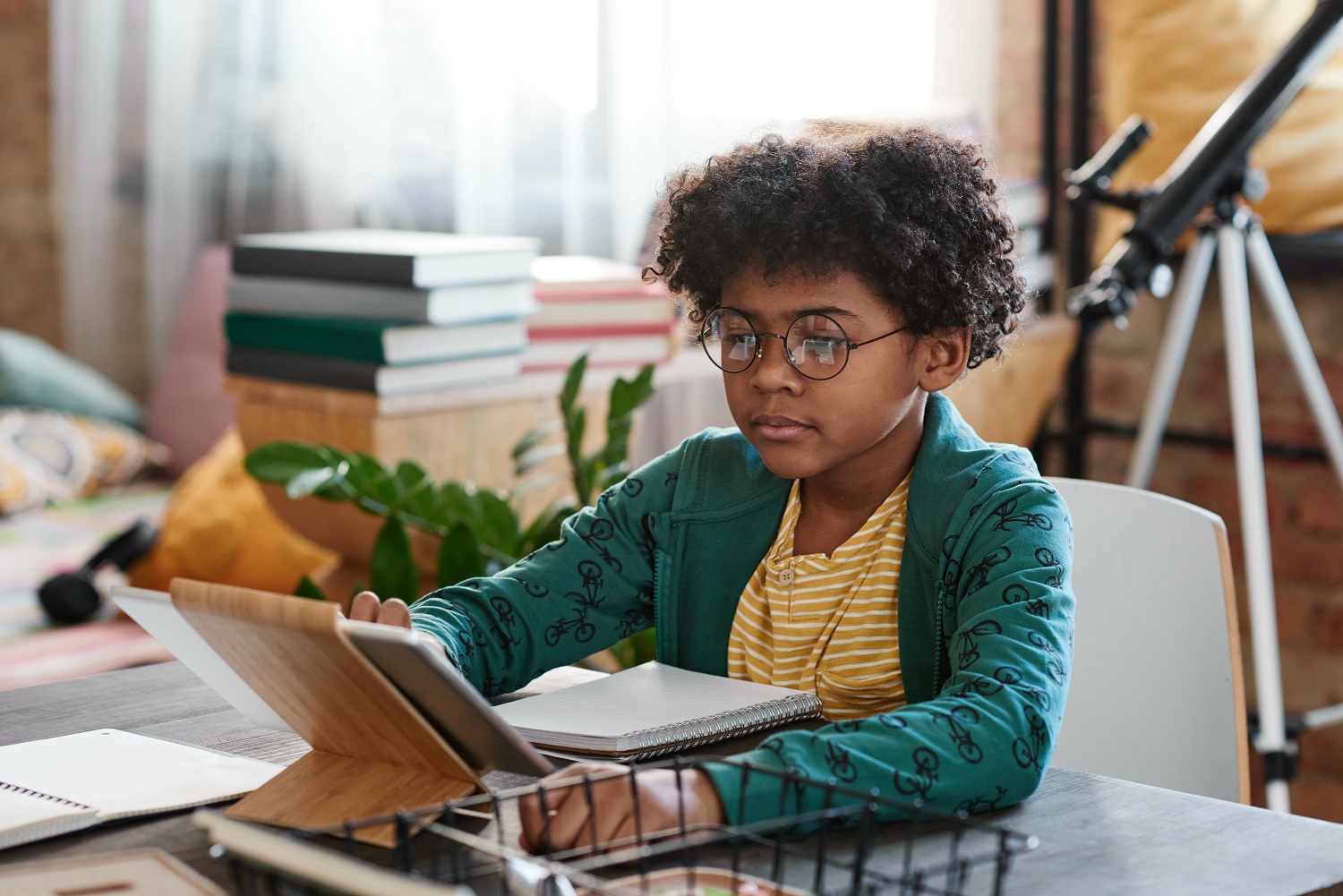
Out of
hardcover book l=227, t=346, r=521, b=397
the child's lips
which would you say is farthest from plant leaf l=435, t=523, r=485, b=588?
the child's lips

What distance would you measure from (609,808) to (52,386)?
2.85m

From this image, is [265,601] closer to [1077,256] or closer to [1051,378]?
[1051,378]

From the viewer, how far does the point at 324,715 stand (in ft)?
2.79

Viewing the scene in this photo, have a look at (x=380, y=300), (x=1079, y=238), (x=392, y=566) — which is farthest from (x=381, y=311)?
(x=1079, y=238)

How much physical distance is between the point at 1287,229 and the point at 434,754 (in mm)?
2220

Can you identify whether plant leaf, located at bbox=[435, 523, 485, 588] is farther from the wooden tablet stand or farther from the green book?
the wooden tablet stand

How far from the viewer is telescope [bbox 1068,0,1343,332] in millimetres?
2113

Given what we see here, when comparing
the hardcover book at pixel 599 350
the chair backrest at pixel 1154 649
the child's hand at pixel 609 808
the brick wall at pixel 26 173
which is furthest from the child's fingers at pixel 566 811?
the brick wall at pixel 26 173

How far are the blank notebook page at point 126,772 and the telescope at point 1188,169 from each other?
1521 millimetres

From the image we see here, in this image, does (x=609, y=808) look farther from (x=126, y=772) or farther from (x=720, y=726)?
(x=126, y=772)

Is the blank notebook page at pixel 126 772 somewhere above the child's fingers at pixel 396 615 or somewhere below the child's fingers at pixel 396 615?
below

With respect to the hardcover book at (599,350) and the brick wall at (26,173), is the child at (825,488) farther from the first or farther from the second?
the brick wall at (26,173)

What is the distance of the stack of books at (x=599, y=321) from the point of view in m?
2.24

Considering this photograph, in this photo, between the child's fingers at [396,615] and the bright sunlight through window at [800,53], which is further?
the bright sunlight through window at [800,53]
